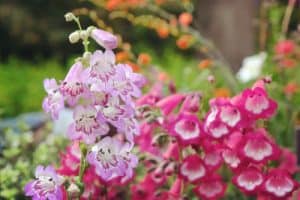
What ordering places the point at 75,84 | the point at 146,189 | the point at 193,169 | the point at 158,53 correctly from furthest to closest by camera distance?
the point at 158,53, the point at 146,189, the point at 193,169, the point at 75,84

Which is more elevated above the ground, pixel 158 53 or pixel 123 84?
pixel 123 84

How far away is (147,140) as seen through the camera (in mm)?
2223

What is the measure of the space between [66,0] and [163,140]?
7.43 meters

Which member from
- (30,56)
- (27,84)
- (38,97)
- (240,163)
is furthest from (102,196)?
(30,56)

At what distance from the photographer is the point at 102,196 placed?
6.81 feet

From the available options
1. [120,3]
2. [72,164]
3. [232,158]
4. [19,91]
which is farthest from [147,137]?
[19,91]

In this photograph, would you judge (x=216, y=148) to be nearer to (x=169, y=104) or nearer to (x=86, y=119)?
(x=169, y=104)

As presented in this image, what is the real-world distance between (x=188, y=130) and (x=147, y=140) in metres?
0.29

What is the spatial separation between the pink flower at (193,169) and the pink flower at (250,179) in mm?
97

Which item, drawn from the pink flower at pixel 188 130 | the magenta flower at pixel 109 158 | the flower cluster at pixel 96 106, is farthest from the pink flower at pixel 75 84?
the pink flower at pixel 188 130

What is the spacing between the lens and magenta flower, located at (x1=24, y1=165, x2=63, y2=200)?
1706 mm

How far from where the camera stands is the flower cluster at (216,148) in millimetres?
1891

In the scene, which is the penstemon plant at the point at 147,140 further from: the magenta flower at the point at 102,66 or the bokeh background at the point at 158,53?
the bokeh background at the point at 158,53

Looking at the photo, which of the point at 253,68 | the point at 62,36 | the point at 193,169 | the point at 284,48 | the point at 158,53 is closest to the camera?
the point at 193,169
